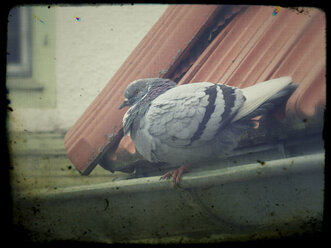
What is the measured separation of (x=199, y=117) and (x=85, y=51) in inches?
26.8

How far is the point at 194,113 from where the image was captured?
146cm

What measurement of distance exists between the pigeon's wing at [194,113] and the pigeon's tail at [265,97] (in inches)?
1.3

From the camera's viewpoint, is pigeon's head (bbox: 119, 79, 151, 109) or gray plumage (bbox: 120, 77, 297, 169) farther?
pigeon's head (bbox: 119, 79, 151, 109)

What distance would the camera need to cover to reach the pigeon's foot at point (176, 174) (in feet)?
4.99

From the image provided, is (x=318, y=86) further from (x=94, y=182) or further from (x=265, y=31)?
(x=94, y=182)

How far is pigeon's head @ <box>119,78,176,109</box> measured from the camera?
1.58 metres

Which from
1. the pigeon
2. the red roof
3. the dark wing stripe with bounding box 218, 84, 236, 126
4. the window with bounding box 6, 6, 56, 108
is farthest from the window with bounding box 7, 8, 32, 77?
the dark wing stripe with bounding box 218, 84, 236, 126

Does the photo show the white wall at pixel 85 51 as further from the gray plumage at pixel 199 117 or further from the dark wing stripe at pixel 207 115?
the dark wing stripe at pixel 207 115

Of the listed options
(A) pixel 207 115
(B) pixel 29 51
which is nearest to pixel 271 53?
(A) pixel 207 115

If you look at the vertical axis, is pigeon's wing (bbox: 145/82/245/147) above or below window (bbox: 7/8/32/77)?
below

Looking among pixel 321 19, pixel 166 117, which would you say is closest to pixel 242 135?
pixel 166 117

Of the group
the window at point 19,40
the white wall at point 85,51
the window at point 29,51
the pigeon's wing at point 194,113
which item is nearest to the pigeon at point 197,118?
the pigeon's wing at point 194,113

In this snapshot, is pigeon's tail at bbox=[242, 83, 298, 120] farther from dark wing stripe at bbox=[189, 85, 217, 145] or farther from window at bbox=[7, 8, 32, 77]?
window at bbox=[7, 8, 32, 77]

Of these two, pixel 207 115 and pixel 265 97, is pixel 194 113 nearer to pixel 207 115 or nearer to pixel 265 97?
pixel 207 115
